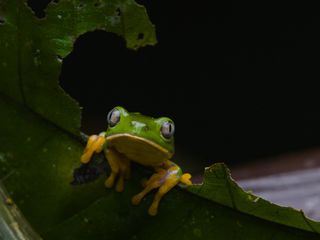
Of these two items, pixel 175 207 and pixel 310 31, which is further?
pixel 310 31

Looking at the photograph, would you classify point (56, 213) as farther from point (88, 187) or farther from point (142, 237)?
point (142, 237)

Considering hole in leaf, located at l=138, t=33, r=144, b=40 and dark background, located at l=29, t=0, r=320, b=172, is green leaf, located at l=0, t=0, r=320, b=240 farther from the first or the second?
dark background, located at l=29, t=0, r=320, b=172

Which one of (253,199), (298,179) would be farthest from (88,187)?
(298,179)

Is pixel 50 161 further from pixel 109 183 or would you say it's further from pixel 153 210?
pixel 153 210

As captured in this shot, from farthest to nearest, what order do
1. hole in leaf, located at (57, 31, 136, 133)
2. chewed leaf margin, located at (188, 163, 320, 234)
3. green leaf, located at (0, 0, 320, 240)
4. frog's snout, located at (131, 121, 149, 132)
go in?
1. hole in leaf, located at (57, 31, 136, 133)
2. frog's snout, located at (131, 121, 149, 132)
3. green leaf, located at (0, 0, 320, 240)
4. chewed leaf margin, located at (188, 163, 320, 234)

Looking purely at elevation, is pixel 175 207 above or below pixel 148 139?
below

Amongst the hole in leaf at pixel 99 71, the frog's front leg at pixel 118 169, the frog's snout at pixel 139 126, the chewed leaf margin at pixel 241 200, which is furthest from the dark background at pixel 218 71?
the chewed leaf margin at pixel 241 200

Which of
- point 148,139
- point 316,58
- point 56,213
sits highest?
point 316,58

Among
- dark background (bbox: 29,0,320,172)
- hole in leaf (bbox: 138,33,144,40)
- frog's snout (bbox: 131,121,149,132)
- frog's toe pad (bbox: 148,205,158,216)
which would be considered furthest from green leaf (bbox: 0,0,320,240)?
dark background (bbox: 29,0,320,172)
